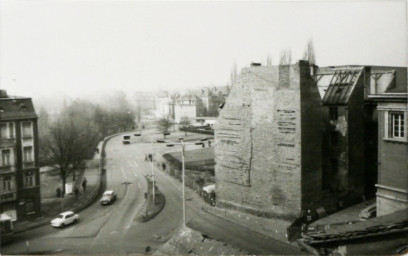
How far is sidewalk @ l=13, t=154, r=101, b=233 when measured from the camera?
9.61 metres

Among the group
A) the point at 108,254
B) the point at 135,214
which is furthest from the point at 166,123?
the point at 108,254

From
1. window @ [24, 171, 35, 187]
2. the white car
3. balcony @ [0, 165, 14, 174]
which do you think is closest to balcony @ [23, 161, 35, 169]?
window @ [24, 171, 35, 187]

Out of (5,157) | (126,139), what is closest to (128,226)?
(126,139)

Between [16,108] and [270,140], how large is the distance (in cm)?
697

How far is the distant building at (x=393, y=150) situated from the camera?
9359mm

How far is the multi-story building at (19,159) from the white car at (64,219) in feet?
1.65

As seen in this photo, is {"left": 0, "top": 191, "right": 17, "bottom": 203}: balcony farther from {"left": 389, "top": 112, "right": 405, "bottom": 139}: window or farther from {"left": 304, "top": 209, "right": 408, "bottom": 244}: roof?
{"left": 389, "top": 112, "right": 405, "bottom": 139}: window

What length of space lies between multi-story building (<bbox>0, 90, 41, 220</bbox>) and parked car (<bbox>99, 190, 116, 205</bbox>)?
2114 millimetres

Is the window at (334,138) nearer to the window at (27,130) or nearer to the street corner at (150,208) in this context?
the street corner at (150,208)

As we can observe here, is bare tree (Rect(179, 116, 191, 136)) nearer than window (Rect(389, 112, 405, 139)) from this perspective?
No

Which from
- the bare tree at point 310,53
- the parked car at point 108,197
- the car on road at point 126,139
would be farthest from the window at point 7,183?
the bare tree at point 310,53

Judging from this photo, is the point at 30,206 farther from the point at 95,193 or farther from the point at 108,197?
the point at 108,197

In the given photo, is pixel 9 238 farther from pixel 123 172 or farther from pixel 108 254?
pixel 123 172

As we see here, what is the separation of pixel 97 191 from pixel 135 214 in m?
1.46
